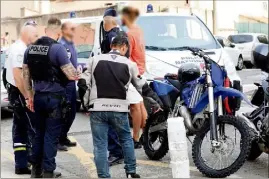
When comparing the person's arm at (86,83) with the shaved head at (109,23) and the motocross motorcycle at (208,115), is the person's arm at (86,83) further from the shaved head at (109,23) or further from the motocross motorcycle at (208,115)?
the motocross motorcycle at (208,115)

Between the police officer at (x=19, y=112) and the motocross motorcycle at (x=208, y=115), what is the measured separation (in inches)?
57.3

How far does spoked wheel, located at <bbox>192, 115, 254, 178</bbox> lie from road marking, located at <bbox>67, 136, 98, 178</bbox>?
1120mm

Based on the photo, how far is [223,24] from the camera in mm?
30172

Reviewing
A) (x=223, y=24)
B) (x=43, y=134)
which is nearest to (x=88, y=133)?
(x=43, y=134)

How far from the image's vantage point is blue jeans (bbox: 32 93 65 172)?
4871 millimetres

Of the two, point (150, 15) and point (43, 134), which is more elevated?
point (150, 15)

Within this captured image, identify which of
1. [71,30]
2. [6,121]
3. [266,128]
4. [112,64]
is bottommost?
[6,121]

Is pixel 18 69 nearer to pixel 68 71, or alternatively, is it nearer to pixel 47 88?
pixel 47 88

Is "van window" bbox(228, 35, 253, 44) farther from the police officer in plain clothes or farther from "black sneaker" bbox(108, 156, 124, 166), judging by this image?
the police officer in plain clothes

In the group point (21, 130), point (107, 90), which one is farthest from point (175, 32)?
point (107, 90)

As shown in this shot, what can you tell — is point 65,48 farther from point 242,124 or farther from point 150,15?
point 150,15

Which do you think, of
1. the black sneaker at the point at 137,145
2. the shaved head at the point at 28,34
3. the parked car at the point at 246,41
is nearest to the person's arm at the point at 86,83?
the shaved head at the point at 28,34

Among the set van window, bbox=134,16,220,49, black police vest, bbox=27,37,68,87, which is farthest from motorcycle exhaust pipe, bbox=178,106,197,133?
van window, bbox=134,16,220,49

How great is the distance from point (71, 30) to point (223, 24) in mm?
26604
